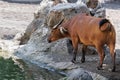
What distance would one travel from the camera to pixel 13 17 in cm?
2183

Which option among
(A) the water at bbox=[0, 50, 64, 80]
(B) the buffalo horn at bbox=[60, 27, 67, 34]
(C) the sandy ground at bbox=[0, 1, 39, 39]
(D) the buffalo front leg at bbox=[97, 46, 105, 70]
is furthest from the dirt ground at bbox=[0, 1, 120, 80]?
(B) the buffalo horn at bbox=[60, 27, 67, 34]

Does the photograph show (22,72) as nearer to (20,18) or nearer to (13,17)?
(20,18)

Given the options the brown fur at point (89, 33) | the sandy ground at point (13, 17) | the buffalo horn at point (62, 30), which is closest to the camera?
the brown fur at point (89, 33)

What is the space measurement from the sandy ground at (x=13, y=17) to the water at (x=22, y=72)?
14.9 feet

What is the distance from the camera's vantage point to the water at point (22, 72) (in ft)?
36.8

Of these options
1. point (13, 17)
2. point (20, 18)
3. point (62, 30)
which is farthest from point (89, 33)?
point (13, 17)

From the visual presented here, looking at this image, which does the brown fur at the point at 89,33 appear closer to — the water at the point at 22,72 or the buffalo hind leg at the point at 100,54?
the buffalo hind leg at the point at 100,54

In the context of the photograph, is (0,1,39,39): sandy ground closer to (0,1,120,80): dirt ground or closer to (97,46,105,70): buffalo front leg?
(0,1,120,80): dirt ground

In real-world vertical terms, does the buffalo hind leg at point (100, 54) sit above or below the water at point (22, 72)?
above

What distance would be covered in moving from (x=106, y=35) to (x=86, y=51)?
104 inches

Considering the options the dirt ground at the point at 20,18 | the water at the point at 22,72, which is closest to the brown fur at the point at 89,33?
the dirt ground at the point at 20,18

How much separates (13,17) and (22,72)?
10181 mm

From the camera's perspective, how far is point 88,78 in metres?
9.39

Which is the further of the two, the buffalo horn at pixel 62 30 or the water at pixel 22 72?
the buffalo horn at pixel 62 30
